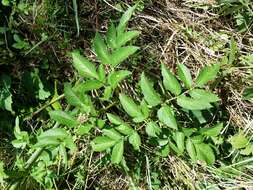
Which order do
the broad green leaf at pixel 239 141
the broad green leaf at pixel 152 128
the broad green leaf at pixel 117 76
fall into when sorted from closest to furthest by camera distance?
the broad green leaf at pixel 117 76 < the broad green leaf at pixel 152 128 < the broad green leaf at pixel 239 141

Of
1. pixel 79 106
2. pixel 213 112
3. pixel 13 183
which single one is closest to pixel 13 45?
pixel 79 106

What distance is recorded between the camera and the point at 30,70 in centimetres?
190

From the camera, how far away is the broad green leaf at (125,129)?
5.31 feet

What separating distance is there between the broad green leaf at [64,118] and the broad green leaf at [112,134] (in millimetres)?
110

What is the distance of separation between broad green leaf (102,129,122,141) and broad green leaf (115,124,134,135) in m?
0.02

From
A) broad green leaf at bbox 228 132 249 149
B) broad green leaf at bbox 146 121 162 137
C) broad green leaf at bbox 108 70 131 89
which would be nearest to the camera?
broad green leaf at bbox 108 70 131 89

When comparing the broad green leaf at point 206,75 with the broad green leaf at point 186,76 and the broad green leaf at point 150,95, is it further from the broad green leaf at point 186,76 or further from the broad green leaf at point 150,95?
the broad green leaf at point 150,95

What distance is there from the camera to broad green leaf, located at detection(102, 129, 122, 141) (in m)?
1.60

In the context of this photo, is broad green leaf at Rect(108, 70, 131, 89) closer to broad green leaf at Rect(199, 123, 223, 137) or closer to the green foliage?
broad green leaf at Rect(199, 123, 223, 137)

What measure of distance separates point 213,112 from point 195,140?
0.23 meters

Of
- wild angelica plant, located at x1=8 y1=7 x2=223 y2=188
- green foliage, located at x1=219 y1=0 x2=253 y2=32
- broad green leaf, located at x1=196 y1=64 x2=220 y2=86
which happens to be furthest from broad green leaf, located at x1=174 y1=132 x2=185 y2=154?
green foliage, located at x1=219 y1=0 x2=253 y2=32

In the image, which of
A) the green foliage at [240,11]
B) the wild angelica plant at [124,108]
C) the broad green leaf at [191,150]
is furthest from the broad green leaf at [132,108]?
the green foliage at [240,11]

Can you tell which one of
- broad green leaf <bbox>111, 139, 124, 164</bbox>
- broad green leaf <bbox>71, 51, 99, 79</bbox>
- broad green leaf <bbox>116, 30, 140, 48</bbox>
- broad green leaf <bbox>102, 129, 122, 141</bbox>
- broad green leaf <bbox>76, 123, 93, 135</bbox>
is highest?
broad green leaf <bbox>116, 30, 140, 48</bbox>

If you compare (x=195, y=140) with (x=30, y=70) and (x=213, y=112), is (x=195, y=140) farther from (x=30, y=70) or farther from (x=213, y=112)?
(x=30, y=70)
